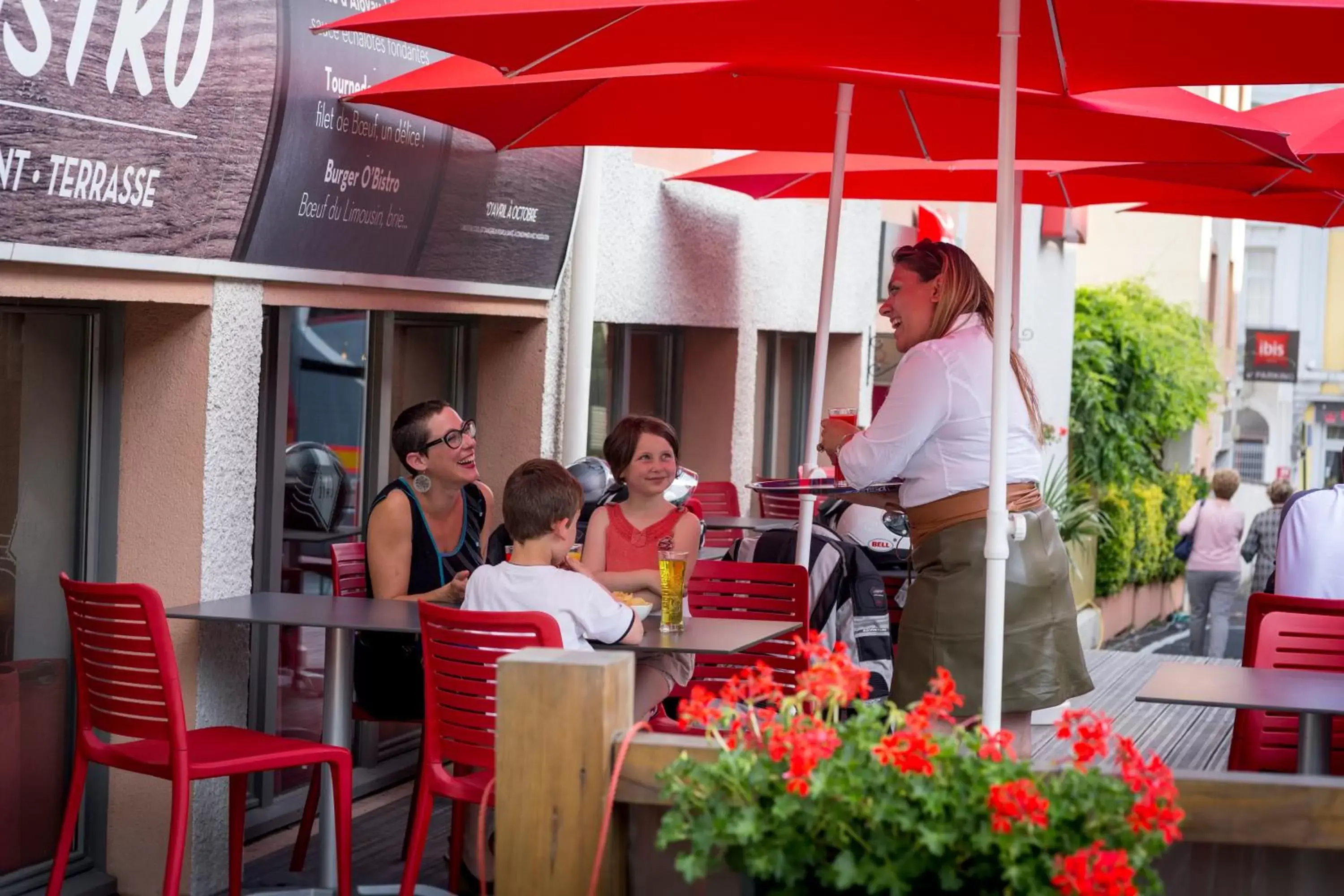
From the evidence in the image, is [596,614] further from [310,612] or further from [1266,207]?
[1266,207]

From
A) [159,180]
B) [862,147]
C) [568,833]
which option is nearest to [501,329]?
[862,147]

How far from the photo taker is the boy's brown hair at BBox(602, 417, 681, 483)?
19.5ft

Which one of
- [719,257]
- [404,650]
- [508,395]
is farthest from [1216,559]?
[404,650]

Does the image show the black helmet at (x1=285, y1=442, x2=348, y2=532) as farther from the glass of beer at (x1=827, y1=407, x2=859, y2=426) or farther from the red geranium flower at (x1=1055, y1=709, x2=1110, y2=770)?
the red geranium flower at (x1=1055, y1=709, x2=1110, y2=770)

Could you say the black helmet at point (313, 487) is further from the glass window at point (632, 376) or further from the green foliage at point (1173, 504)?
the green foliage at point (1173, 504)

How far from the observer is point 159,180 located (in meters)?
4.86

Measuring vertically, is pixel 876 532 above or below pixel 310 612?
above

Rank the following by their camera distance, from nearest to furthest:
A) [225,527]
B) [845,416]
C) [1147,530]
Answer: [845,416] < [225,527] < [1147,530]

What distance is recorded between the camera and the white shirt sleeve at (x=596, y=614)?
15.1 feet

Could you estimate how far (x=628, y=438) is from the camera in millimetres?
5945

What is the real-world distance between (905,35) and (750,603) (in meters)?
2.08

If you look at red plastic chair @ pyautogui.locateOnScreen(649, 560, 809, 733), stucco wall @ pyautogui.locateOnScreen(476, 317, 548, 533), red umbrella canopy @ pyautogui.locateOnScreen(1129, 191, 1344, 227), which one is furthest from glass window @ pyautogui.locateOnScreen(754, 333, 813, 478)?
red plastic chair @ pyautogui.locateOnScreen(649, 560, 809, 733)

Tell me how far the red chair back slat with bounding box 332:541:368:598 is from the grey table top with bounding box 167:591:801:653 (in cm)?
30

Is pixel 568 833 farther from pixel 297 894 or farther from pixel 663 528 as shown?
pixel 663 528
